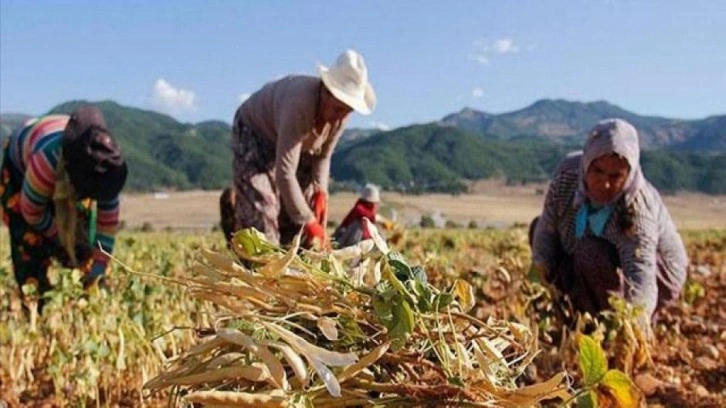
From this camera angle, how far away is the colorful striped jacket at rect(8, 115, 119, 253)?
10.4 feet

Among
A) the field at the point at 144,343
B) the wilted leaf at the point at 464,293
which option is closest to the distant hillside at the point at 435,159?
the field at the point at 144,343

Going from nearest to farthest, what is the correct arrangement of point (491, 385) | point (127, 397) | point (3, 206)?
point (491, 385) → point (127, 397) → point (3, 206)

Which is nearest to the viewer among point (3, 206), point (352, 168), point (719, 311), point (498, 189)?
point (3, 206)

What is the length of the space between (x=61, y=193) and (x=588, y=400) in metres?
2.50

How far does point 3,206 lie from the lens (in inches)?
139

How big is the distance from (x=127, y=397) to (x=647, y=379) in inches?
56.6

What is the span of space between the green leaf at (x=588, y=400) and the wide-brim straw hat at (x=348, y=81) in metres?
2.13

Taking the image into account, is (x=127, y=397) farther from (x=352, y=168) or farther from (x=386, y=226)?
(x=352, y=168)

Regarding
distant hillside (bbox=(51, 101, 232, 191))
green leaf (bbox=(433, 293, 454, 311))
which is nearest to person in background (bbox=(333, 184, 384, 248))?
green leaf (bbox=(433, 293, 454, 311))

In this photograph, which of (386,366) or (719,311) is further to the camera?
(719,311)

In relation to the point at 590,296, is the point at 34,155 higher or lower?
higher

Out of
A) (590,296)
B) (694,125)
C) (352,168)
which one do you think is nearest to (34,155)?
(590,296)

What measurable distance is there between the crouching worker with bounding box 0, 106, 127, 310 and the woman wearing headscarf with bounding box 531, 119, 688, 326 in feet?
5.26

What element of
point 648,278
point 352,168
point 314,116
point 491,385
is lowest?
point 352,168
